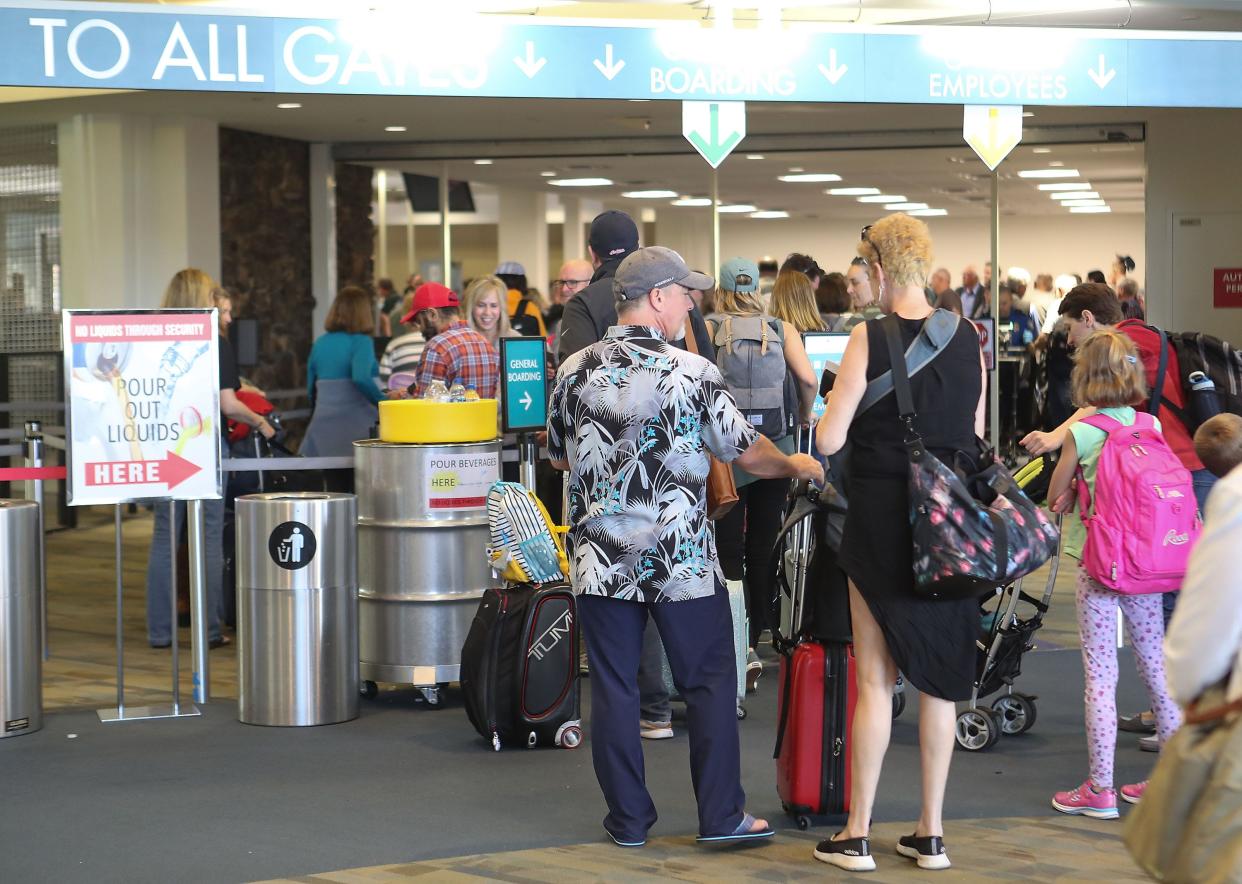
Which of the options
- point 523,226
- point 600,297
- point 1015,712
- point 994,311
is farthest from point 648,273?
point 523,226

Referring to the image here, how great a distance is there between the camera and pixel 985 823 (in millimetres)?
4309

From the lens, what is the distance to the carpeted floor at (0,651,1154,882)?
4.12 m

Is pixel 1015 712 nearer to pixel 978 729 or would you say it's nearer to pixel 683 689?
pixel 978 729

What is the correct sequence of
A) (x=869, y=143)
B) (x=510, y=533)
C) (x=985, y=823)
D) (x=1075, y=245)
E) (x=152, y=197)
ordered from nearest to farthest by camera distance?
1. (x=985, y=823)
2. (x=510, y=533)
3. (x=152, y=197)
4. (x=869, y=143)
5. (x=1075, y=245)

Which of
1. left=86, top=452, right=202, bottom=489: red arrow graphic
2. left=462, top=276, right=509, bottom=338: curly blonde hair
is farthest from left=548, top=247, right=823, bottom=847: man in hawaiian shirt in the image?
left=462, top=276, right=509, bottom=338: curly blonde hair

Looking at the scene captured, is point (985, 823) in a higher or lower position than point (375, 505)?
lower

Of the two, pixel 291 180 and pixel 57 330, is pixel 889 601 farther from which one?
pixel 291 180

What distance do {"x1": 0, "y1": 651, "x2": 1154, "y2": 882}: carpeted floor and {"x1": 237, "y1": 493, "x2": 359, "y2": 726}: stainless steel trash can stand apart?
115 millimetres

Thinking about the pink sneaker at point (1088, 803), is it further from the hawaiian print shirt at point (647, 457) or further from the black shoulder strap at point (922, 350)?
the black shoulder strap at point (922, 350)

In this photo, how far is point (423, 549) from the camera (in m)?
5.70

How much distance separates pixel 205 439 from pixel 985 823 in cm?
308

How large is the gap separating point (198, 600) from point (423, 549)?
90 centimetres

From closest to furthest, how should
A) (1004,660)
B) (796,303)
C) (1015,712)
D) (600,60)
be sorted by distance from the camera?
1. (1004,660)
2. (1015,712)
3. (600,60)
4. (796,303)

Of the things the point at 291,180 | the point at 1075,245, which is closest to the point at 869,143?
the point at 291,180
